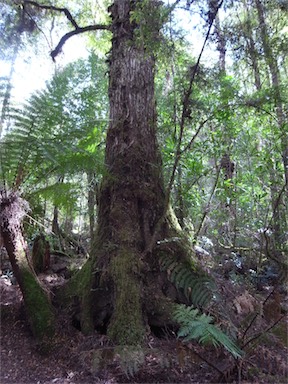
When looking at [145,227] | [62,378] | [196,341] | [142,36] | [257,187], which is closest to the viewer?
[62,378]

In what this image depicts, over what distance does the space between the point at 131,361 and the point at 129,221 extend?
1296 mm

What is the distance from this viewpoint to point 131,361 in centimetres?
195

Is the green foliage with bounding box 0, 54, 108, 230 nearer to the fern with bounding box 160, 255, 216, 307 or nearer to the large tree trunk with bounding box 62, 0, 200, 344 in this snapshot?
the large tree trunk with bounding box 62, 0, 200, 344

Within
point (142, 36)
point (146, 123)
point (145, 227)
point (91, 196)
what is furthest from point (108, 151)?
point (91, 196)

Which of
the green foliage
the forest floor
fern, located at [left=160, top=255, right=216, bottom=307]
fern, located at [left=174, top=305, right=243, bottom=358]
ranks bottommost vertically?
the forest floor

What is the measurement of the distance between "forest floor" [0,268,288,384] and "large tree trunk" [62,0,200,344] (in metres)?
0.20

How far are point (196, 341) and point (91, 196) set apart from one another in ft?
13.4

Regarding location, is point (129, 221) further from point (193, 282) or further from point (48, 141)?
point (48, 141)

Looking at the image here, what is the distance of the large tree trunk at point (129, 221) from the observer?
→ 2.59 m

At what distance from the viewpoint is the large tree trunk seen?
8.49ft

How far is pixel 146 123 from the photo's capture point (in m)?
3.40

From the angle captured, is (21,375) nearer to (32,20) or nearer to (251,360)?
(251,360)

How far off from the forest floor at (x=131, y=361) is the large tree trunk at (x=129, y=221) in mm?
199

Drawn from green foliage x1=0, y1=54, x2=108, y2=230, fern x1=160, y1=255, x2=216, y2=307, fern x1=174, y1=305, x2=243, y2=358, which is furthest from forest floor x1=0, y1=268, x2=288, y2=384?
green foliage x1=0, y1=54, x2=108, y2=230
